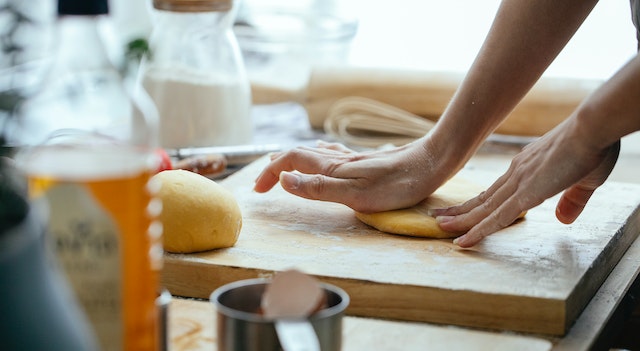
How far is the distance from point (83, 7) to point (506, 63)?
30.5 inches

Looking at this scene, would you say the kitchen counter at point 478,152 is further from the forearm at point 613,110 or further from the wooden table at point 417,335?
the forearm at point 613,110

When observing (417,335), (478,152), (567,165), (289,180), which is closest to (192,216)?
(289,180)

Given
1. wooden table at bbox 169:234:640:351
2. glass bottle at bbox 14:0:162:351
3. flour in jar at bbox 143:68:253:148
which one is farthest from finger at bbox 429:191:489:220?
glass bottle at bbox 14:0:162:351

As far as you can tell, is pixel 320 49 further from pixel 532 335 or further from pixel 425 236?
pixel 532 335

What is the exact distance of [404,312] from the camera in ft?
3.40

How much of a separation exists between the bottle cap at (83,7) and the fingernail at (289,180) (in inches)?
28.8

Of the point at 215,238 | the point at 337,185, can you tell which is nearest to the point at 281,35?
the point at 337,185

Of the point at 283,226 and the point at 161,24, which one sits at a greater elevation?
the point at 161,24

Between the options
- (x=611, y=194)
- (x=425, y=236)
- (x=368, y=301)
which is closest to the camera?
(x=368, y=301)

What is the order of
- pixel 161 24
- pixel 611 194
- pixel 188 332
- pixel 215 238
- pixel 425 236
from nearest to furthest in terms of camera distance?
pixel 188 332, pixel 215 238, pixel 425 236, pixel 611 194, pixel 161 24

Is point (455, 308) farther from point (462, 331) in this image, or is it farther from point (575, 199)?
point (575, 199)

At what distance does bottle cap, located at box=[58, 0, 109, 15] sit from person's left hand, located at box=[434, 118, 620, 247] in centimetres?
64

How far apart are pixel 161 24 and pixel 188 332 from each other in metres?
0.85

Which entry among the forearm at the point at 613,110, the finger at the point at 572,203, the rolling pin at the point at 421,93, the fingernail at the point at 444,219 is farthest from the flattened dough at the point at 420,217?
the rolling pin at the point at 421,93
